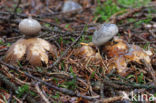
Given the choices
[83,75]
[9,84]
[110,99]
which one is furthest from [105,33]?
[9,84]

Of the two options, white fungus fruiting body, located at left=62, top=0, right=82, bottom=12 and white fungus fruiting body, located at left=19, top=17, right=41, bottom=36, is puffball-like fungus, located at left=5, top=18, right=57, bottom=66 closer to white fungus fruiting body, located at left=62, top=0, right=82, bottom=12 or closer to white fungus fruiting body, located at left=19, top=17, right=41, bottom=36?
white fungus fruiting body, located at left=19, top=17, right=41, bottom=36

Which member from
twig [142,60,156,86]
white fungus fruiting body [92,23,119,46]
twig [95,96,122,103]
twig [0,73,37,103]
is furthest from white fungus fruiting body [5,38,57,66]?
twig [142,60,156,86]

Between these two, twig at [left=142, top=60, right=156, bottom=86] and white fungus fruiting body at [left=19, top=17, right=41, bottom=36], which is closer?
twig at [left=142, top=60, right=156, bottom=86]

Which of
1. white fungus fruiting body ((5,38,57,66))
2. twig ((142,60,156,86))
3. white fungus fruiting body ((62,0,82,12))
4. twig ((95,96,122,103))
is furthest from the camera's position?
white fungus fruiting body ((62,0,82,12))

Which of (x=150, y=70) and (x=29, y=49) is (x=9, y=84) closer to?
(x=29, y=49)

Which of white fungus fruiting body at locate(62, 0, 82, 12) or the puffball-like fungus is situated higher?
white fungus fruiting body at locate(62, 0, 82, 12)

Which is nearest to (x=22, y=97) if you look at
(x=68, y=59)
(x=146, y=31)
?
(x=68, y=59)

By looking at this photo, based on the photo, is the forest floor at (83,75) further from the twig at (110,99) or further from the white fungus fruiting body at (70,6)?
the white fungus fruiting body at (70,6)
